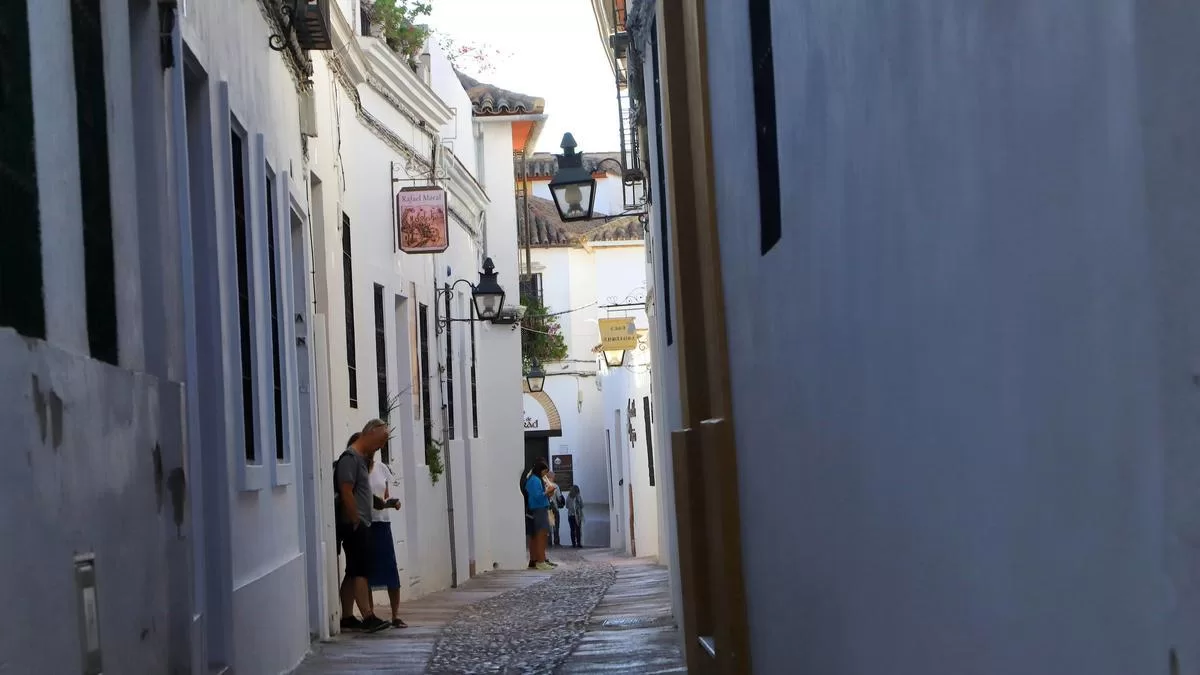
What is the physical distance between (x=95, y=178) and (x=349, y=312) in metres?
9.86

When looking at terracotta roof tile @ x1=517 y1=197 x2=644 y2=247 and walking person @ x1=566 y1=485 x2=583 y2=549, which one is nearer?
walking person @ x1=566 y1=485 x2=583 y2=549

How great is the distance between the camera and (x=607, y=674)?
363 inches

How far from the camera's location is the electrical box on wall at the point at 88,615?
461 centimetres

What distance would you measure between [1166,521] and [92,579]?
3.75 meters

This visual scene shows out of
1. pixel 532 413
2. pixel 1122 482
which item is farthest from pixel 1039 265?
pixel 532 413

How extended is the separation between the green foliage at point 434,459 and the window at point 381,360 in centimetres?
222

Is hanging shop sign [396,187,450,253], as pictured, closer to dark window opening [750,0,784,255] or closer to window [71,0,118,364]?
window [71,0,118,364]

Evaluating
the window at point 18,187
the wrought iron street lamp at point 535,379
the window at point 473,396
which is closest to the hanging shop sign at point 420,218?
the window at point 473,396

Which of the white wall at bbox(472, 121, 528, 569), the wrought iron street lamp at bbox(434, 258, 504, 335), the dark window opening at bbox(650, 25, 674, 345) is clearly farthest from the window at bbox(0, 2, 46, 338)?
the white wall at bbox(472, 121, 528, 569)

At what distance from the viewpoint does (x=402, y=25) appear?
1995cm

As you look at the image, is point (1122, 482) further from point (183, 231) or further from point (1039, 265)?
point (183, 231)

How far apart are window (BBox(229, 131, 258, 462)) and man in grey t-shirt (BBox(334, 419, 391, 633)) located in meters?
2.75

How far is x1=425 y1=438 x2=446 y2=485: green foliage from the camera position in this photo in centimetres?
1947

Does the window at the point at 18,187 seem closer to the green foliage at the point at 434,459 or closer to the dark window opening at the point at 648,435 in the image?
the green foliage at the point at 434,459
